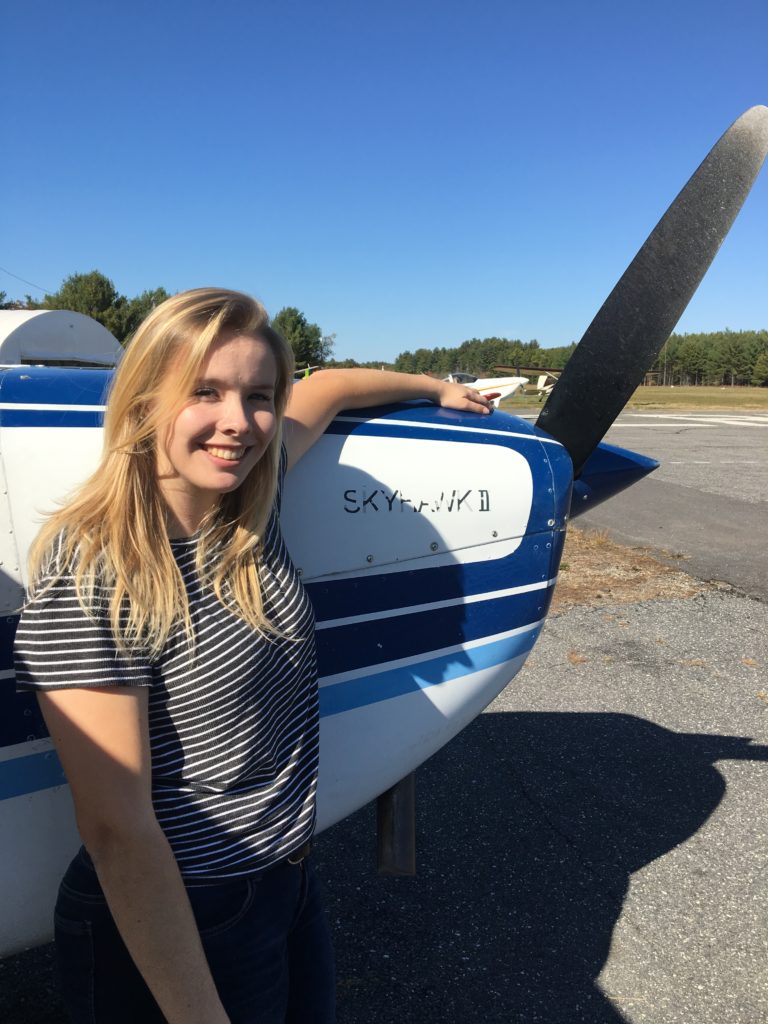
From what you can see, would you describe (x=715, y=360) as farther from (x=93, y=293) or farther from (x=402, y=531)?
(x=402, y=531)

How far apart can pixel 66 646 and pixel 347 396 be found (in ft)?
3.22

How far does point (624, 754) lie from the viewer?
360cm

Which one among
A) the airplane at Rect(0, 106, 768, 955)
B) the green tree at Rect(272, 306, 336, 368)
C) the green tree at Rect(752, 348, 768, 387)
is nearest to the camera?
the airplane at Rect(0, 106, 768, 955)

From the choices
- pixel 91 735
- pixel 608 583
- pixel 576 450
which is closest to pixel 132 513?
pixel 91 735

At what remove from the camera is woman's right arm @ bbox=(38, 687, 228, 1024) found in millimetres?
1047

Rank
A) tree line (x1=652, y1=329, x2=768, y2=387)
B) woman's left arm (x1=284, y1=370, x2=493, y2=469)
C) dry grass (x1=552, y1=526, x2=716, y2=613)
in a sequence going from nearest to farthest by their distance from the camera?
1. woman's left arm (x1=284, y1=370, x2=493, y2=469)
2. dry grass (x1=552, y1=526, x2=716, y2=613)
3. tree line (x1=652, y1=329, x2=768, y2=387)

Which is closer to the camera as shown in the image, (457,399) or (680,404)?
(457,399)

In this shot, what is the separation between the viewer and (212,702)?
1.19 meters

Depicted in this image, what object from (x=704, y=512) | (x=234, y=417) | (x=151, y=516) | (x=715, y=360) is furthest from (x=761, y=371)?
(x=151, y=516)

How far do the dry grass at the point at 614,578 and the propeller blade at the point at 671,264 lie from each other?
146 inches

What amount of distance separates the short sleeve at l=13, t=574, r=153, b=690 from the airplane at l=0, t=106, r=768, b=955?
469 mm

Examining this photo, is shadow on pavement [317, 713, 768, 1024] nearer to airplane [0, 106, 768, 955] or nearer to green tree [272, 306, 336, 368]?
airplane [0, 106, 768, 955]

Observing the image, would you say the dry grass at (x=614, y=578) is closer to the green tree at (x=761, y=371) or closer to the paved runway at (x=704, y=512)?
the paved runway at (x=704, y=512)

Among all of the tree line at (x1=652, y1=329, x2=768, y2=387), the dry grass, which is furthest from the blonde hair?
the tree line at (x1=652, y1=329, x2=768, y2=387)
